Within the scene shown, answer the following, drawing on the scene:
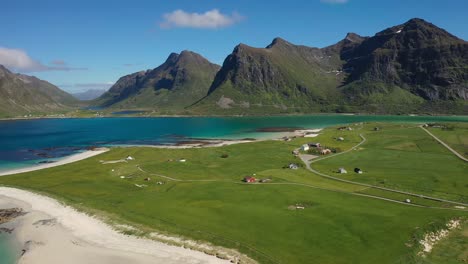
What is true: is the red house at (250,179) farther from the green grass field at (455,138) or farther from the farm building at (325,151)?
the green grass field at (455,138)

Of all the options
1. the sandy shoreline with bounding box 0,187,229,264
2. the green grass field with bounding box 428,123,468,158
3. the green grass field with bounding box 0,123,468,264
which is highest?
the green grass field with bounding box 428,123,468,158

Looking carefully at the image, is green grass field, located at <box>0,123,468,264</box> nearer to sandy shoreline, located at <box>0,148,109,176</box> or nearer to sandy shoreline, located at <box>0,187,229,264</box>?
sandy shoreline, located at <box>0,187,229,264</box>

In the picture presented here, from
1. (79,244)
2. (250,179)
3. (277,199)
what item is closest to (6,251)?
(79,244)

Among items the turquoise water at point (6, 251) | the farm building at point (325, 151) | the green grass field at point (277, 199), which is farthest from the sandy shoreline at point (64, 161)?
the farm building at point (325, 151)

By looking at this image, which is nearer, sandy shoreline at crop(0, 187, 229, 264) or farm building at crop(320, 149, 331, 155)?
sandy shoreline at crop(0, 187, 229, 264)

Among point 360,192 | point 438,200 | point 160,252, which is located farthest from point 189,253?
point 438,200

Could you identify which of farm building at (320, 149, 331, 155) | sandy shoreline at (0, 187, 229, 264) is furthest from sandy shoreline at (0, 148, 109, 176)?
farm building at (320, 149, 331, 155)

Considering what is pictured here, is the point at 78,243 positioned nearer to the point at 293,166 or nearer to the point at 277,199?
the point at 277,199
